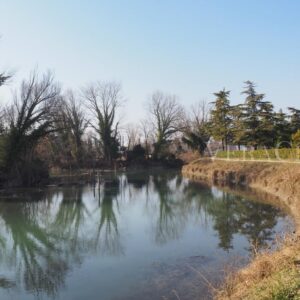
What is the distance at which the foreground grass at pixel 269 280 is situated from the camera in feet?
16.3

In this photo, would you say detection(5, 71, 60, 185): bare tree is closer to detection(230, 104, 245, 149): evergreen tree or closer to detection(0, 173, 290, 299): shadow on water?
detection(0, 173, 290, 299): shadow on water

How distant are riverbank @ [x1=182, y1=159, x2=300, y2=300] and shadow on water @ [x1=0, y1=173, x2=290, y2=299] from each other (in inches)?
40.0

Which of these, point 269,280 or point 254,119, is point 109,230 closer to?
point 269,280

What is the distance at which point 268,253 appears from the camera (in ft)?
24.6

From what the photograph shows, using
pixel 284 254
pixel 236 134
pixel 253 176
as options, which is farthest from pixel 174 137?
pixel 284 254

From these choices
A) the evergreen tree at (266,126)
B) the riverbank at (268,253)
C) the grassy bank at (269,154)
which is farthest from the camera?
the evergreen tree at (266,126)

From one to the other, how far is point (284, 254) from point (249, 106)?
31.0m

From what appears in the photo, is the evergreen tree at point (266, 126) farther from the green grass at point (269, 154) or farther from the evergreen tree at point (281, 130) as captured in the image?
the green grass at point (269, 154)

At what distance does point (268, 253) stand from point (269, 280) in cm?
187

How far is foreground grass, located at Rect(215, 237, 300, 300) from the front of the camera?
4977 millimetres

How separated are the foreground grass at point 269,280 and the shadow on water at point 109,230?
41.9 inches

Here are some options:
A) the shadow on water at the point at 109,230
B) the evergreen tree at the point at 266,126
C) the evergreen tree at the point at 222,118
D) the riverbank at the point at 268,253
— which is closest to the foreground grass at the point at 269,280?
the riverbank at the point at 268,253

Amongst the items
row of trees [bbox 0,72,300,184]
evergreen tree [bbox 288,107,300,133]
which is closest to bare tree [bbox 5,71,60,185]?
row of trees [bbox 0,72,300,184]

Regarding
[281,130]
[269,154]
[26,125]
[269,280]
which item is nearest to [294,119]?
[281,130]
